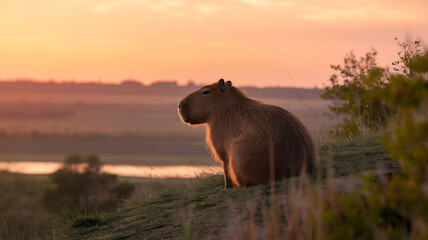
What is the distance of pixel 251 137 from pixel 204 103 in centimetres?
118

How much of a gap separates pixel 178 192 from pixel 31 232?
90.9 inches

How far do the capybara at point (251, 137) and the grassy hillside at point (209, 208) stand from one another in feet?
0.85

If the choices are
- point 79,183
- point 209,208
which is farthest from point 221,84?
point 79,183

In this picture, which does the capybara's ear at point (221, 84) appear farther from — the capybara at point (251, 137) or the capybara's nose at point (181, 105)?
the capybara's nose at point (181, 105)

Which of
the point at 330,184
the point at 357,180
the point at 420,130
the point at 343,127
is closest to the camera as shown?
the point at 420,130

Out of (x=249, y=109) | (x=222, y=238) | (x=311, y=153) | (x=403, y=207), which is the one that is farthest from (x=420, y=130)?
(x=249, y=109)

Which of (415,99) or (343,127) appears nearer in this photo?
(415,99)

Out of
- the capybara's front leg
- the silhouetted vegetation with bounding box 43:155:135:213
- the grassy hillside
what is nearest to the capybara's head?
the capybara's front leg

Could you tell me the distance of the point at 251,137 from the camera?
23.1 feet

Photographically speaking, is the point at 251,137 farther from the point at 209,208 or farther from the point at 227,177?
the point at 209,208

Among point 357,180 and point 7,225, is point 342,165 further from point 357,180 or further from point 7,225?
point 7,225

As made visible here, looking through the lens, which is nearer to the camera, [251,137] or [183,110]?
[251,137]

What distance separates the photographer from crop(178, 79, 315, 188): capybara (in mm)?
6852

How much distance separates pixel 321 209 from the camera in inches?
143
